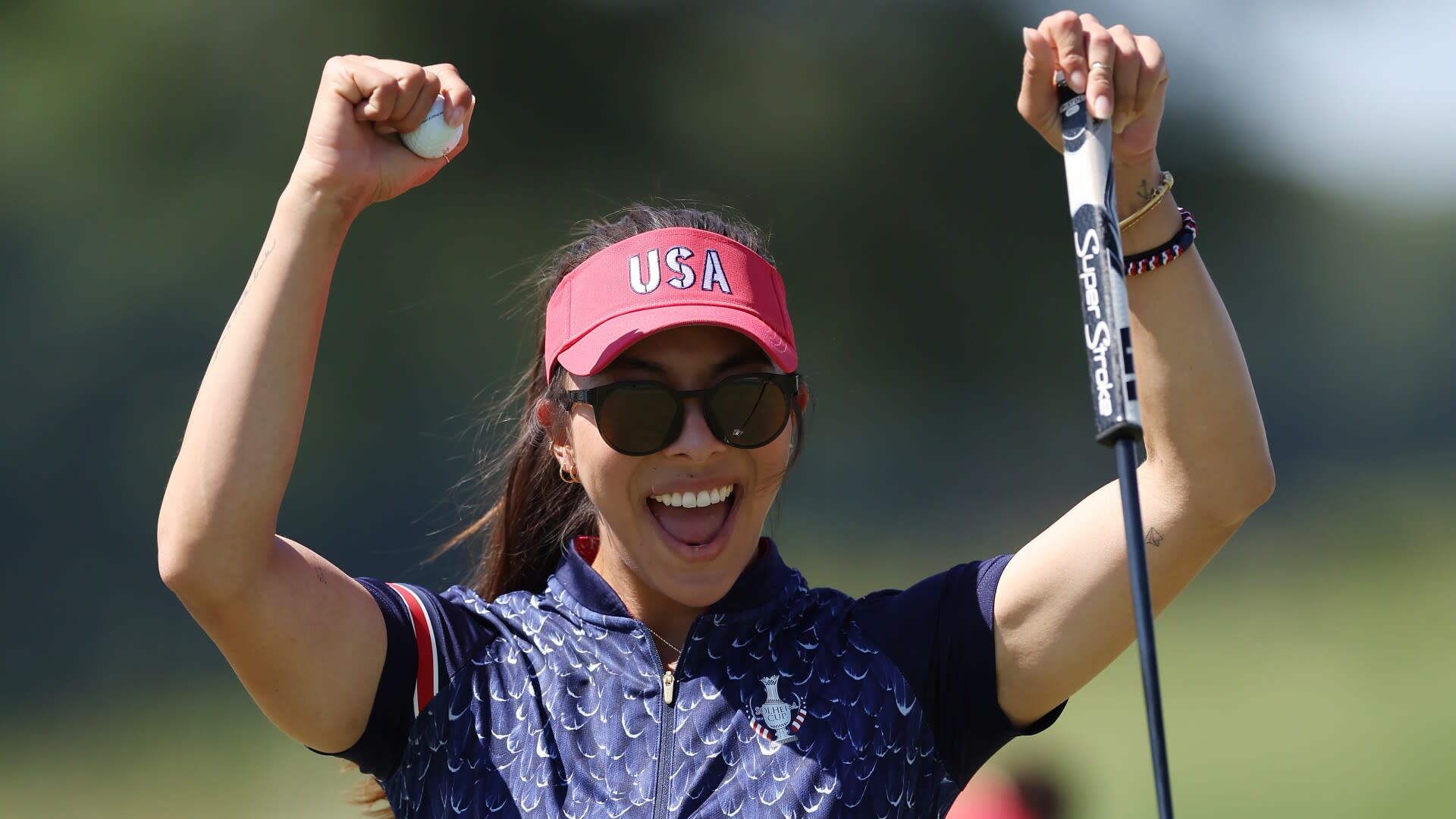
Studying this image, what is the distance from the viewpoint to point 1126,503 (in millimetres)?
1348

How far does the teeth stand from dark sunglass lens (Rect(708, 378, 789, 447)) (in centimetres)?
10

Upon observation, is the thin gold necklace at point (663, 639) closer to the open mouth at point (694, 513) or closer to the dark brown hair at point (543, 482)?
the open mouth at point (694, 513)

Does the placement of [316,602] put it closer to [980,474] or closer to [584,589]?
[584,589]

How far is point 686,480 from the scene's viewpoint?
1.83m

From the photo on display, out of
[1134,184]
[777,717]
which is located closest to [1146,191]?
[1134,184]

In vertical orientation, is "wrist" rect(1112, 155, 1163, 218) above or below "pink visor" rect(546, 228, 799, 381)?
above

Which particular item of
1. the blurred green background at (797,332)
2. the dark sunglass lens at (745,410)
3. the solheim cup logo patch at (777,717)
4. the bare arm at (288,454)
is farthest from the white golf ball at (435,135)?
the blurred green background at (797,332)

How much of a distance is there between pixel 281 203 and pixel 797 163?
6.99 metres

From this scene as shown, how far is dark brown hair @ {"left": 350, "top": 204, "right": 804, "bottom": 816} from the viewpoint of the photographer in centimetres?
209

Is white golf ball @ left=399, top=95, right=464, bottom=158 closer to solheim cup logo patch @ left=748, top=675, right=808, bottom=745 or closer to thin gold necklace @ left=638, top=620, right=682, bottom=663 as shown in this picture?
thin gold necklace @ left=638, top=620, right=682, bottom=663

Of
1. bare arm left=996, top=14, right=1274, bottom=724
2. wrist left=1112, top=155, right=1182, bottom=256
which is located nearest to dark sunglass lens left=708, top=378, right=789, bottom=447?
bare arm left=996, top=14, right=1274, bottom=724

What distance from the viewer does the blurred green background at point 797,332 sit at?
233 inches

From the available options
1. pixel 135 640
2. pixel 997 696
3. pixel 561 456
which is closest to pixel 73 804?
pixel 135 640

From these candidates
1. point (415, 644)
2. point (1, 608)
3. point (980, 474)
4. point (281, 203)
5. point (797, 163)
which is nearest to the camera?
point (281, 203)
